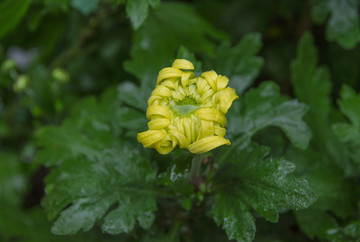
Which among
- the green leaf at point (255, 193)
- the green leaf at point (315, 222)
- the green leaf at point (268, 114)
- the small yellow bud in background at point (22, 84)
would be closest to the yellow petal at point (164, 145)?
the green leaf at point (255, 193)

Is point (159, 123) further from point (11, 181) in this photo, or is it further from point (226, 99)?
point (11, 181)

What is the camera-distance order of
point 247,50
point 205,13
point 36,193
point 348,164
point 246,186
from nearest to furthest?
point 246,186
point 247,50
point 348,164
point 205,13
point 36,193

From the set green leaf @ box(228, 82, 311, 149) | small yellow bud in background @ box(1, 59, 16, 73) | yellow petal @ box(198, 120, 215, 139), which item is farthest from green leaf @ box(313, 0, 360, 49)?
small yellow bud in background @ box(1, 59, 16, 73)

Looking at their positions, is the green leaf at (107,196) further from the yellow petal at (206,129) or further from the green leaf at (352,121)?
the green leaf at (352,121)

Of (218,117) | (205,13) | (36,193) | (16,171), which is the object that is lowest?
(36,193)

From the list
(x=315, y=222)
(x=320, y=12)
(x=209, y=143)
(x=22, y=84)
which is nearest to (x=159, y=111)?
(x=209, y=143)

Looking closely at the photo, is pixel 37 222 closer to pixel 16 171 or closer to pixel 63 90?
pixel 16 171

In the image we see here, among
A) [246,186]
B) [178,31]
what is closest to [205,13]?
[178,31]
